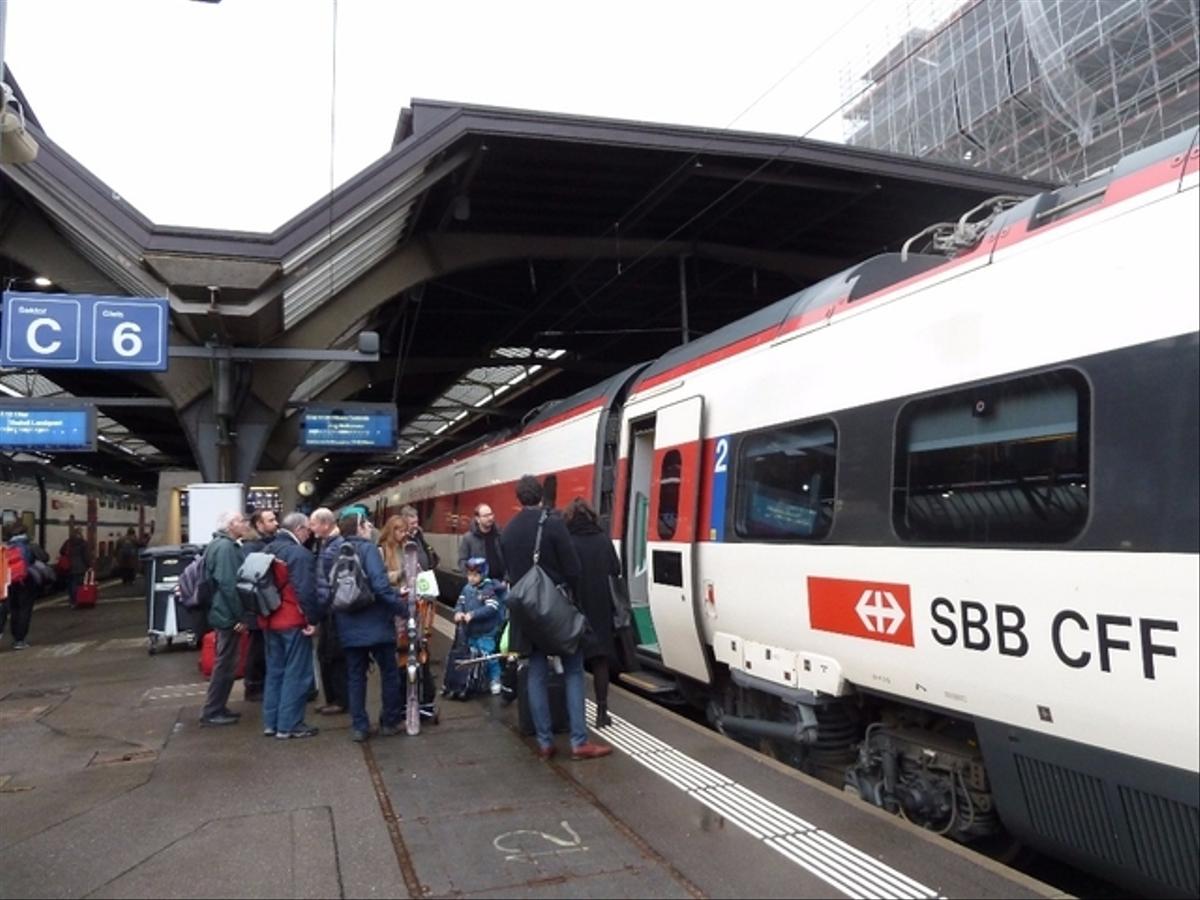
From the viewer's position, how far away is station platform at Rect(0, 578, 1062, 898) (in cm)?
379

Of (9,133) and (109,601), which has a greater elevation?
(9,133)

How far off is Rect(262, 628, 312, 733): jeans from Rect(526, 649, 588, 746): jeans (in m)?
1.75

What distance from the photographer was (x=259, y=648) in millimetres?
8234

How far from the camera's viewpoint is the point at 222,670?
701 centimetres

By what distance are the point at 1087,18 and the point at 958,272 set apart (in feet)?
51.4

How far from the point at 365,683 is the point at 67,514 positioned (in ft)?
65.0

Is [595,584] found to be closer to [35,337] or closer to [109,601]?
[35,337]

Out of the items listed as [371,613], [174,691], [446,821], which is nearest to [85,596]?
[174,691]

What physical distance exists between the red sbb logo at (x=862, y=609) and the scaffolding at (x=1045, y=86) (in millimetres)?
6233

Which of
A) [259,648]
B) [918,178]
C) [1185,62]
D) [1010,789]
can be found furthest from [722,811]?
[1185,62]

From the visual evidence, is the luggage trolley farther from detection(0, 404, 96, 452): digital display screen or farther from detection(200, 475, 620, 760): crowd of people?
detection(0, 404, 96, 452): digital display screen

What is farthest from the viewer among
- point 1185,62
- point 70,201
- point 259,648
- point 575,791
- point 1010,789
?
point 1185,62

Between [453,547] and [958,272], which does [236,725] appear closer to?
[958,272]

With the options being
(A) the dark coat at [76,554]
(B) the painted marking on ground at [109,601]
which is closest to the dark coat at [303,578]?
(A) the dark coat at [76,554]
